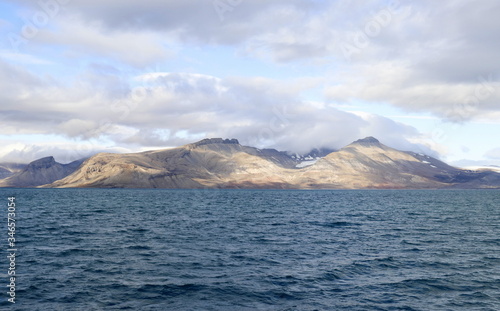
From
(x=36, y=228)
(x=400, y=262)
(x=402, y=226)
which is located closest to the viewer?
(x=400, y=262)

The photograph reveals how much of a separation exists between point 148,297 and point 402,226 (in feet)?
212

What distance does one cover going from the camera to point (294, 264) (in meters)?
42.6

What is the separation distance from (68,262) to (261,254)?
23.0 meters

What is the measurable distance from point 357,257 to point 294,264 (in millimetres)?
9677

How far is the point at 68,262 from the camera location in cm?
4234

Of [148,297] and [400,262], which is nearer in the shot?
[148,297]

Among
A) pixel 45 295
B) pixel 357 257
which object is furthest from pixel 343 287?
pixel 45 295

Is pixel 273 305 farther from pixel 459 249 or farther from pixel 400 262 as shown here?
pixel 459 249

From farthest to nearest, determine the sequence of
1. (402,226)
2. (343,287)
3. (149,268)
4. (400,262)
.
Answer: (402,226)
(400,262)
(149,268)
(343,287)

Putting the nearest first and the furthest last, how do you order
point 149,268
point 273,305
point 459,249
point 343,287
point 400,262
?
point 273,305
point 343,287
point 149,268
point 400,262
point 459,249

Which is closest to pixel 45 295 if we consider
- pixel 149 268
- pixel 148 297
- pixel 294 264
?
pixel 148 297

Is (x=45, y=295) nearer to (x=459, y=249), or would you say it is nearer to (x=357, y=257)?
(x=357, y=257)

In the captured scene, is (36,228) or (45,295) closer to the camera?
(45,295)

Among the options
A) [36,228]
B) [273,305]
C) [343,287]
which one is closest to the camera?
[273,305]
